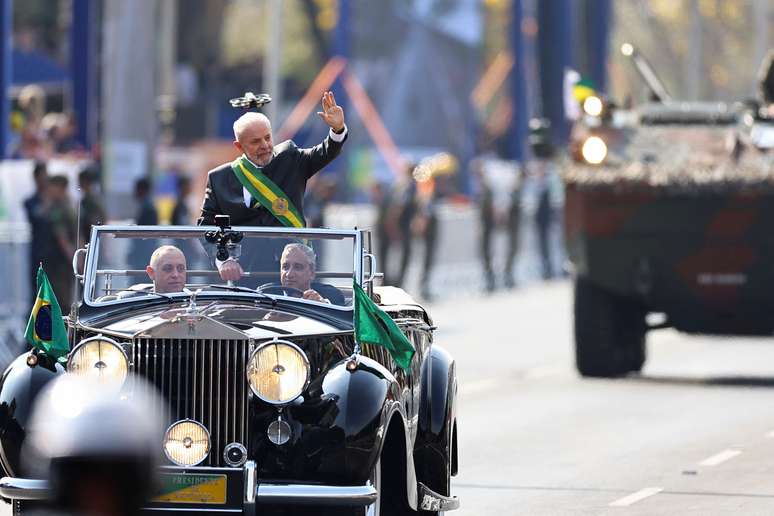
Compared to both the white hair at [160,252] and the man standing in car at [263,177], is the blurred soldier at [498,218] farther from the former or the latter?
Result: the white hair at [160,252]

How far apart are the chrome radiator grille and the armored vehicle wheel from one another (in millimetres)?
10161

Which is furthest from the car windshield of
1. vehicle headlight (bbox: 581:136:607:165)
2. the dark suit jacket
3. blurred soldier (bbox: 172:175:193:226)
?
blurred soldier (bbox: 172:175:193:226)

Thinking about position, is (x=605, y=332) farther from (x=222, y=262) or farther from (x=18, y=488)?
(x=18, y=488)

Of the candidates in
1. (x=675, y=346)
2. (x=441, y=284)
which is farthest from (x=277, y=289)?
(x=441, y=284)

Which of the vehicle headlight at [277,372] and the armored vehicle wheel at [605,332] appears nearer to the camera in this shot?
the vehicle headlight at [277,372]

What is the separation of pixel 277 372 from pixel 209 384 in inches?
9.2

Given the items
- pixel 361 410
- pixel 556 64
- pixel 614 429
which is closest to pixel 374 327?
pixel 361 410

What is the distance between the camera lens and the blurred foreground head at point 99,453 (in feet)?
8.70

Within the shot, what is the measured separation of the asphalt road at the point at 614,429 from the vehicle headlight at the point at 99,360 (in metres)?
2.87

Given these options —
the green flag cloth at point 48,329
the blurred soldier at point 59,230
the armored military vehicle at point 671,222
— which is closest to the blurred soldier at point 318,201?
the blurred soldier at point 59,230

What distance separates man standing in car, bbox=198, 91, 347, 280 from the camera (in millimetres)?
8430

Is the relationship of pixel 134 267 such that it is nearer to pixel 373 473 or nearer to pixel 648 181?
pixel 373 473

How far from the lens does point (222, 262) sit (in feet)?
26.0

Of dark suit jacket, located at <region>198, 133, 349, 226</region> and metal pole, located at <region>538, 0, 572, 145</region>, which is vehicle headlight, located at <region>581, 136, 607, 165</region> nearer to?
dark suit jacket, located at <region>198, 133, 349, 226</region>
